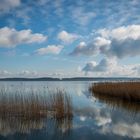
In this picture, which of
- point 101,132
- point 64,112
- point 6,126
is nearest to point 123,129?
point 101,132

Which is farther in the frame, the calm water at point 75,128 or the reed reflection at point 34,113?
the reed reflection at point 34,113

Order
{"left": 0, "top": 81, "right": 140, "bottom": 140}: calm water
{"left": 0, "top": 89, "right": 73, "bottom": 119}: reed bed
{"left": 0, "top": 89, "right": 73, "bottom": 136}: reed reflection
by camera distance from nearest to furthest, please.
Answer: {"left": 0, "top": 81, "right": 140, "bottom": 140}: calm water → {"left": 0, "top": 89, "right": 73, "bottom": 136}: reed reflection → {"left": 0, "top": 89, "right": 73, "bottom": 119}: reed bed

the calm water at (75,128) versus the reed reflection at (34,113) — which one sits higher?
the reed reflection at (34,113)

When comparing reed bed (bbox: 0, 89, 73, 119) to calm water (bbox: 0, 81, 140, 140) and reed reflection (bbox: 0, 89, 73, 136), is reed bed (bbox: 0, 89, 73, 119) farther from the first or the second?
calm water (bbox: 0, 81, 140, 140)

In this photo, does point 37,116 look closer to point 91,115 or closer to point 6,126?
point 6,126

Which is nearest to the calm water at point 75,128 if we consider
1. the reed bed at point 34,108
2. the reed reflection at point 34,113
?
the reed reflection at point 34,113

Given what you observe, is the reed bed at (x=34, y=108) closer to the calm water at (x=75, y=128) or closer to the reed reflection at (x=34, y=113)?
the reed reflection at (x=34, y=113)

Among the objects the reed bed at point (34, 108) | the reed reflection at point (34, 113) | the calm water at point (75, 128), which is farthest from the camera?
the reed bed at point (34, 108)

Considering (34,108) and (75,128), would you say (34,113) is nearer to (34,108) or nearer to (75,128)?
(34,108)

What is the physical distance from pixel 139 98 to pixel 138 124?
6.71 m

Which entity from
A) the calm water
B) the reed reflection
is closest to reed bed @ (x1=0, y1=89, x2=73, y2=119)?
the reed reflection

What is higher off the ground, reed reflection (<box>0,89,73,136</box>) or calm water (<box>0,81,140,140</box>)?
reed reflection (<box>0,89,73,136</box>)

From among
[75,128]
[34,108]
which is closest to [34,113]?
[34,108]

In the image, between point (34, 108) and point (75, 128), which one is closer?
point (75, 128)
